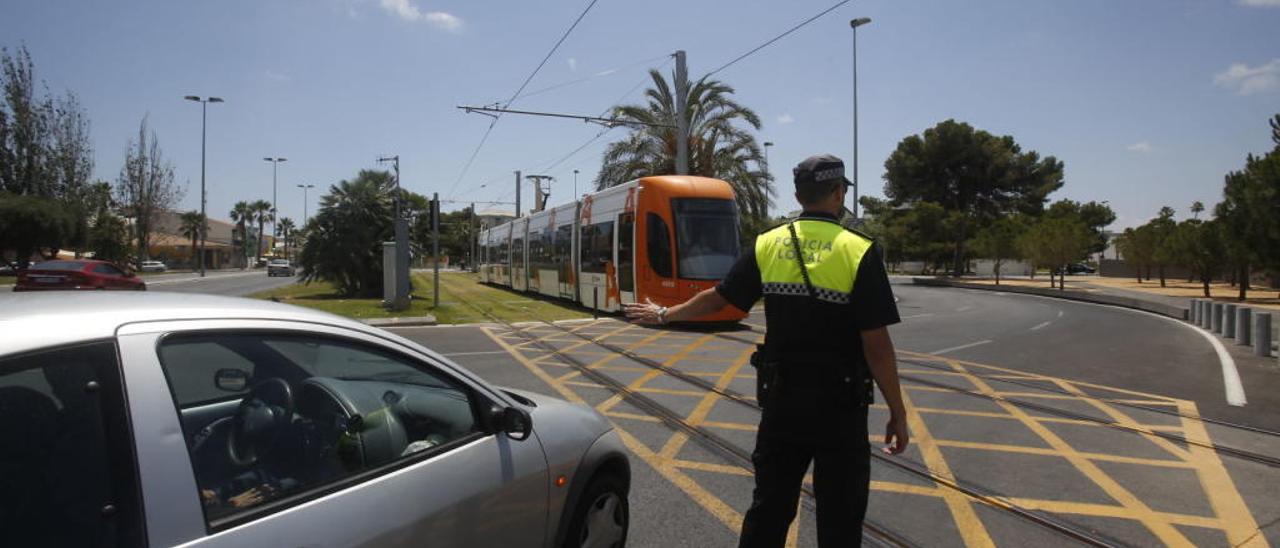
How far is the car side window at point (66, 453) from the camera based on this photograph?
1.64m

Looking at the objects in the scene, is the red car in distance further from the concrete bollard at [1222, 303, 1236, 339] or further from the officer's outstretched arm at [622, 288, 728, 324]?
the concrete bollard at [1222, 303, 1236, 339]

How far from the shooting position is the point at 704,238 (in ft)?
51.3

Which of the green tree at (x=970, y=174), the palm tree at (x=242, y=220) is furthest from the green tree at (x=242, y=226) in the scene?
the green tree at (x=970, y=174)

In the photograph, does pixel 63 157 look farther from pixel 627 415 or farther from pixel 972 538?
pixel 972 538

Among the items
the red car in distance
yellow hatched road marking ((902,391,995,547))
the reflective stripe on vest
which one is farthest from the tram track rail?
the red car in distance

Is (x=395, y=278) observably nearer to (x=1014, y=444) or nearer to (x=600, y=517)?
(x=1014, y=444)

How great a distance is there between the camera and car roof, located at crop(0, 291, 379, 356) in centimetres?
173

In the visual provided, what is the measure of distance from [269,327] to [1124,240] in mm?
59873

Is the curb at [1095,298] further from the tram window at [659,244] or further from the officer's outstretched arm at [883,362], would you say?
the officer's outstretched arm at [883,362]

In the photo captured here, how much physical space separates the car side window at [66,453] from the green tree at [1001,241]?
4902cm

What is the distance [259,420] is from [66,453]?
26.9 inches

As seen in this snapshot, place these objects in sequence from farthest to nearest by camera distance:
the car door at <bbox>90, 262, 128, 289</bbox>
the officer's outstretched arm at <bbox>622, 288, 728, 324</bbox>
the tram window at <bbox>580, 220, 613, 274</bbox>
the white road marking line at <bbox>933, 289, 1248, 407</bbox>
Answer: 1. the car door at <bbox>90, 262, 128, 289</bbox>
2. the tram window at <bbox>580, 220, 613, 274</bbox>
3. the white road marking line at <bbox>933, 289, 1248, 407</bbox>
4. the officer's outstretched arm at <bbox>622, 288, 728, 324</bbox>

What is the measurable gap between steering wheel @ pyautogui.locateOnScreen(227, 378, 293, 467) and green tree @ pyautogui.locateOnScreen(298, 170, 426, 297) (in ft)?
77.8

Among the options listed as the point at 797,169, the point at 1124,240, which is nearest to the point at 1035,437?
the point at 797,169
